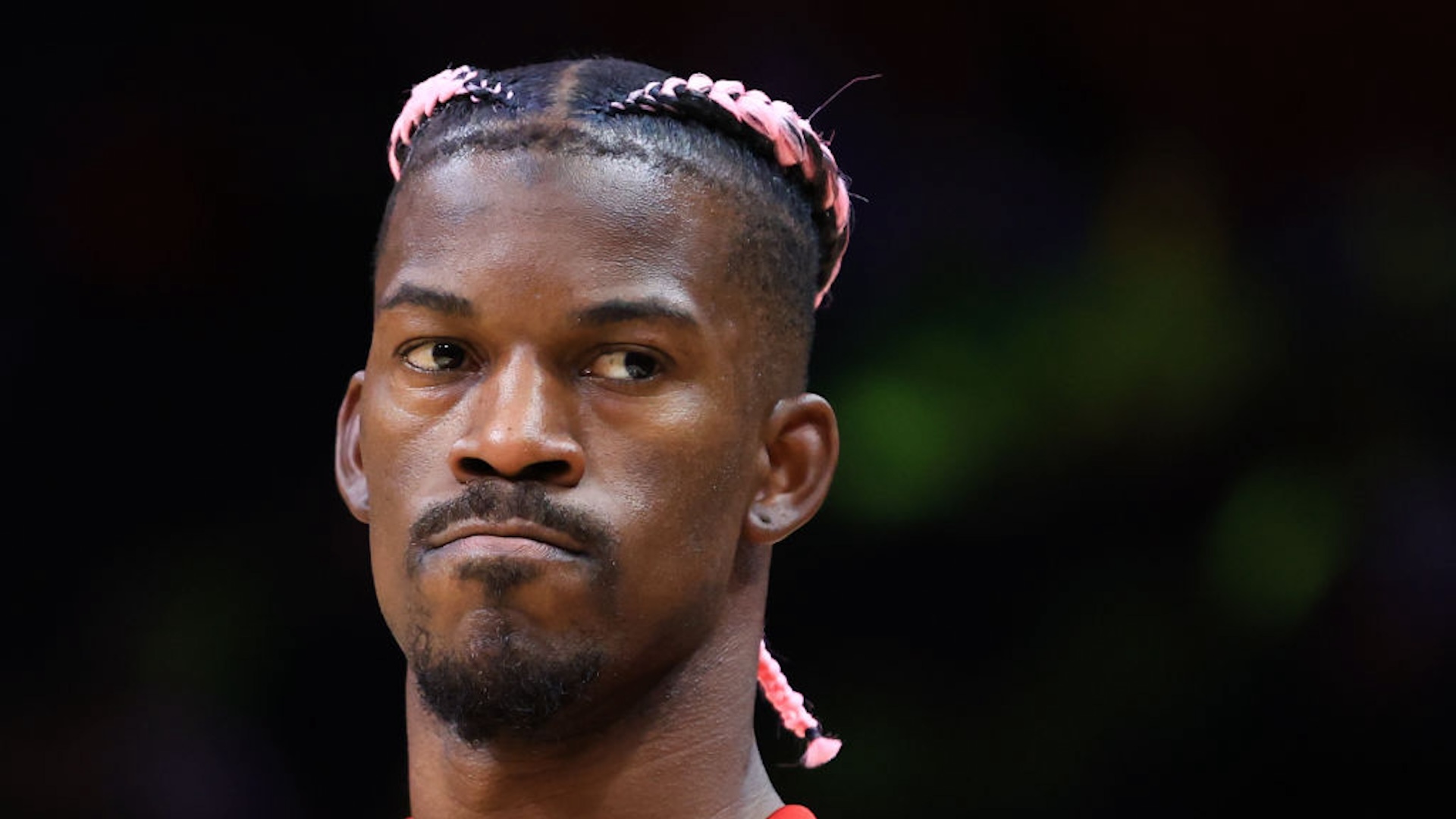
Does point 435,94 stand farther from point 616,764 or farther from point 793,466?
point 616,764

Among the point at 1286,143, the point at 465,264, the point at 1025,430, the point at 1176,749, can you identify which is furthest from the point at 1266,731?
the point at 465,264

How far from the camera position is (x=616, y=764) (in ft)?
10.00

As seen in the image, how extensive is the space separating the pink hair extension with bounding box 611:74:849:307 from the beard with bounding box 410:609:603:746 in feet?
2.50

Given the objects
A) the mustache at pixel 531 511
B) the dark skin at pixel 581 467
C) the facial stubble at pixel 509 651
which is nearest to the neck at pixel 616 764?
the dark skin at pixel 581 467

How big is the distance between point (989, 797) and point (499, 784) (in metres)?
1.20

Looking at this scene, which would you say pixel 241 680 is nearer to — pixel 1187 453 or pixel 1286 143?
pixel 1187 453

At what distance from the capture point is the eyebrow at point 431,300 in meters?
3.01

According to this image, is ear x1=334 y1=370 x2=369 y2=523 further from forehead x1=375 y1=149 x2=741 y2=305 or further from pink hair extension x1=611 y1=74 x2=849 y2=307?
pink hair extension x1=611 y1=74 x2=849 y2=307

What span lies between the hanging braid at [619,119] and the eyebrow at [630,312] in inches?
9.4

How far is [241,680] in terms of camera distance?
407cm

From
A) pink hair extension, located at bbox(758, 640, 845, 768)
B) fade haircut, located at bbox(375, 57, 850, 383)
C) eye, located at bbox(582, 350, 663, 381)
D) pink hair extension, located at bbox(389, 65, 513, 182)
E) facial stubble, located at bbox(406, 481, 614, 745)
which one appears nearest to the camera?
facial stubble, located at bbox(406, 481, 614, 745)

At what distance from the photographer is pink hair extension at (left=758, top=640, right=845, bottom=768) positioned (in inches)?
138

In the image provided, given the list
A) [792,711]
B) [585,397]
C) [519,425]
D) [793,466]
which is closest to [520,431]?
[519,425]

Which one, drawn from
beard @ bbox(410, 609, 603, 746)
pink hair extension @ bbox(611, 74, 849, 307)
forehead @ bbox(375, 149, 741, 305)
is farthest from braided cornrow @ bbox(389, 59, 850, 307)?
beard @ bbox(410, 609, 603, 746)
